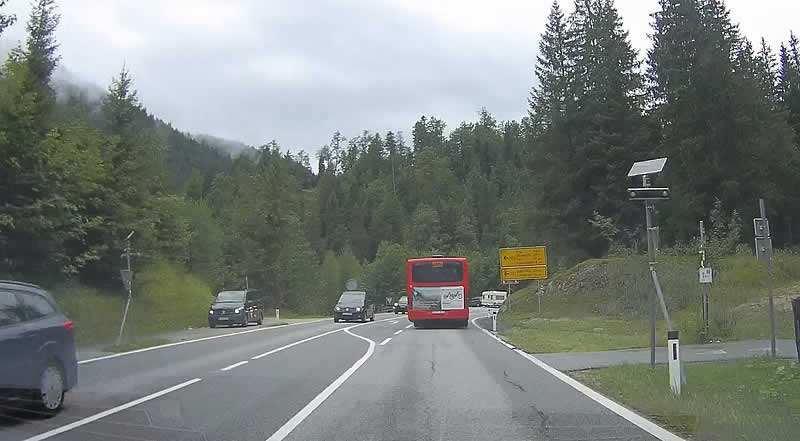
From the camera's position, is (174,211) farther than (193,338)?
Yes

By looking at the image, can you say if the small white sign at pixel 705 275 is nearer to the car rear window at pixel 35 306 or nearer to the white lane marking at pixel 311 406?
the white lane marking at pixel 311 406

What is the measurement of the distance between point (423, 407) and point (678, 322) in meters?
17.7

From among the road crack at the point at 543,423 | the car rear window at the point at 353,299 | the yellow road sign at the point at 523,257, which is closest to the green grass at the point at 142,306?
the car rear window at the point at 353,299

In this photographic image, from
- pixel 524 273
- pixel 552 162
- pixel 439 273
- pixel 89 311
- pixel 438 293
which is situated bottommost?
pixel 89 311

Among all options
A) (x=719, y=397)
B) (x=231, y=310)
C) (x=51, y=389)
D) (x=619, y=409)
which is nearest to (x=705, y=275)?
(x=719, y=397)

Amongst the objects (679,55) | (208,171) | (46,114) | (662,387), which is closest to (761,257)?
(662,387)

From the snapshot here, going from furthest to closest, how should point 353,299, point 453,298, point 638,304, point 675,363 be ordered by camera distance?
1. point 353,299
2. point 453,298
3. point 638,304
4. point 675,363

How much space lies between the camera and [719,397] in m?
11.9

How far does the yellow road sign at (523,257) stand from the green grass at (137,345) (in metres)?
30.4

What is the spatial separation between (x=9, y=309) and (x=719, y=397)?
1018 cm

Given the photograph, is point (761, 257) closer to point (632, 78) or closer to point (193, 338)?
point (193, 338)

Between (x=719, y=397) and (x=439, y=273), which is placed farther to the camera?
(x=439, y=273)

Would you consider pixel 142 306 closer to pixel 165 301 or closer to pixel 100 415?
pixel 165 301

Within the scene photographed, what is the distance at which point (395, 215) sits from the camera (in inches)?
5846
